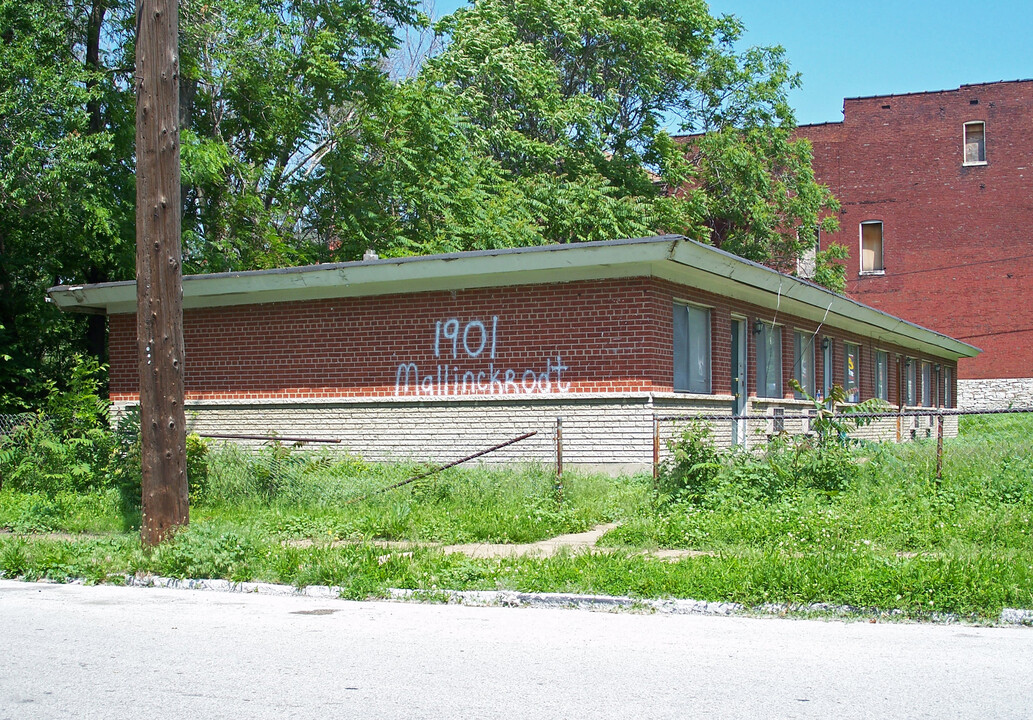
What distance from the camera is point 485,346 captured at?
16.7 m

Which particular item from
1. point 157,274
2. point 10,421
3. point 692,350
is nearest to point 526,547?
point 157,274

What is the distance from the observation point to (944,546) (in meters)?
9.52

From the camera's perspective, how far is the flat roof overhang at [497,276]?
15039 millimetres

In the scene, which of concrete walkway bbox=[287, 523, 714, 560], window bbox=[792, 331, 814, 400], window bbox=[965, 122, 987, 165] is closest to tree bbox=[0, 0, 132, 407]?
concrete walkway bbox=[287, 523, 714, 560]

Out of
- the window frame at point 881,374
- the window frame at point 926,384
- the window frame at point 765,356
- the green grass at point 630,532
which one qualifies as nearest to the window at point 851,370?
the window frame at point 881,374

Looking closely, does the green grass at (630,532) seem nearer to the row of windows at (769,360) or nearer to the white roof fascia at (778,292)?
the row of windows at (769,360)

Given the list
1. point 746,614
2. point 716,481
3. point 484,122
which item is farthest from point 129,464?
point 484,122

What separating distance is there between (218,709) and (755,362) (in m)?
15.4

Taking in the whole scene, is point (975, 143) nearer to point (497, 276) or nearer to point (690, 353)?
point (690, 353)

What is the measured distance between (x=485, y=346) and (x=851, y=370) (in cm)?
1209

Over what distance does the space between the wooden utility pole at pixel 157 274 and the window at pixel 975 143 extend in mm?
40189

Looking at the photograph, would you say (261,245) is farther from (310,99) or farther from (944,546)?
(944,546)

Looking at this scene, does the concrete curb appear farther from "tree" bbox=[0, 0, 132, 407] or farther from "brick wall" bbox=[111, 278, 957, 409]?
"tree" bbox=[0, 0, 132, 407]

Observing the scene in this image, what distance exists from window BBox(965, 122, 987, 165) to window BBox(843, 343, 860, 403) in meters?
22.2
